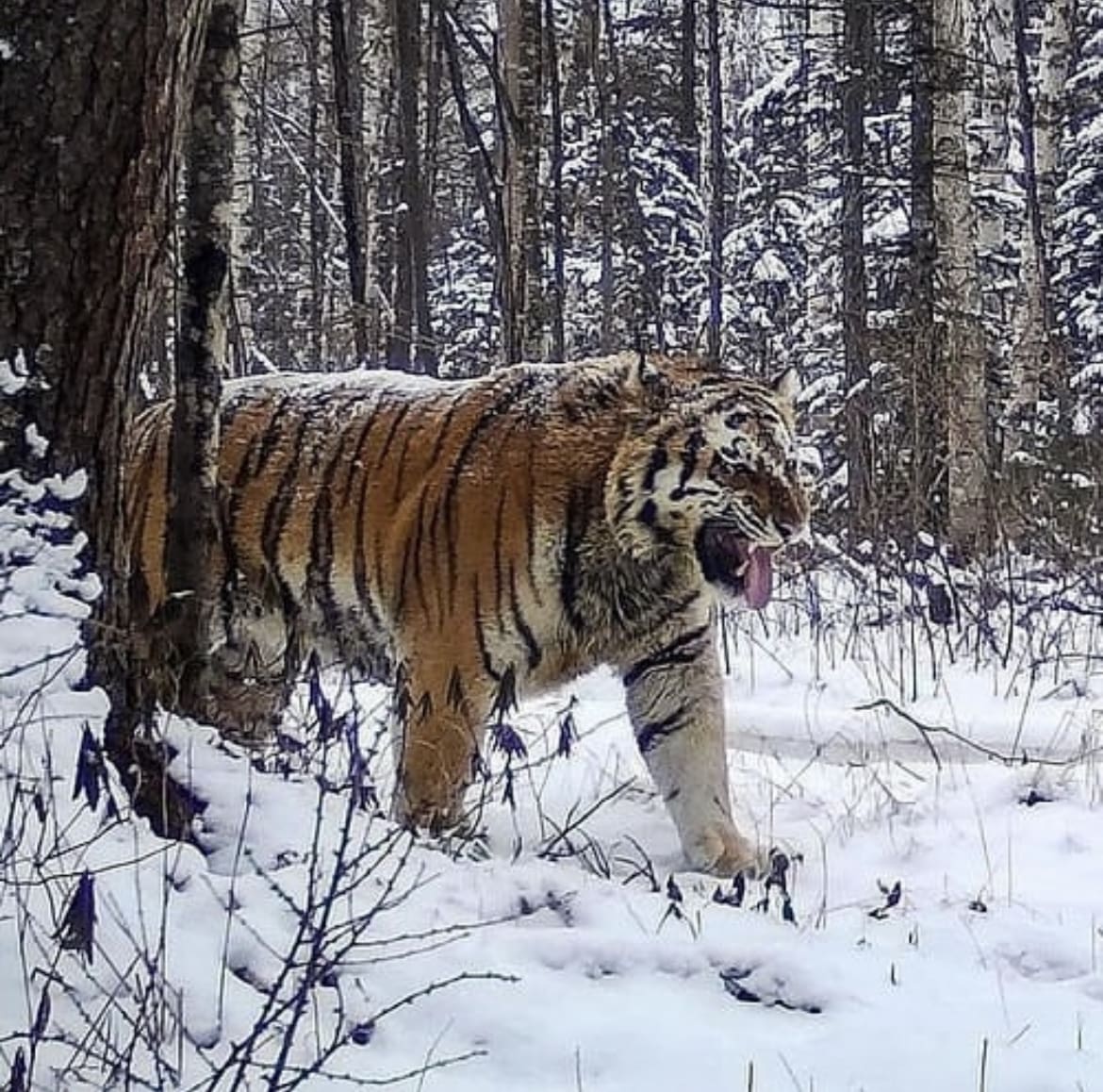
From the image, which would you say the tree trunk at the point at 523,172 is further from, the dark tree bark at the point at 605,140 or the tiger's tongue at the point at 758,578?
the tiger's tongue at the point at 758,578

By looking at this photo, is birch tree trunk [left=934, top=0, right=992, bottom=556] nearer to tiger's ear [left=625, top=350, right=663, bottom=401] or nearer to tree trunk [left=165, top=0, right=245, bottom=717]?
tiger's ear [left=625, top=350, right=663, bottom=401]

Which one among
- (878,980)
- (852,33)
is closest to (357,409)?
(878,980)

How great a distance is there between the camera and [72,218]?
3.24m

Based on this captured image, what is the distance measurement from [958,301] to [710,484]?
5.01m

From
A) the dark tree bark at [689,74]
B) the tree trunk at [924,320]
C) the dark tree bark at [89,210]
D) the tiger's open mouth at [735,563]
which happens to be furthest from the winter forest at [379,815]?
the dark tree bark at [689,74]

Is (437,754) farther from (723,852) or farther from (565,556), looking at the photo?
(723,852)

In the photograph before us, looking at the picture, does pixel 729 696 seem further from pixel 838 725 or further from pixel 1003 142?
pixel 1003 142

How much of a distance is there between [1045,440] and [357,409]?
8281mm

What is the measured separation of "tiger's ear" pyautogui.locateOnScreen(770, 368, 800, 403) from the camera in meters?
4.96

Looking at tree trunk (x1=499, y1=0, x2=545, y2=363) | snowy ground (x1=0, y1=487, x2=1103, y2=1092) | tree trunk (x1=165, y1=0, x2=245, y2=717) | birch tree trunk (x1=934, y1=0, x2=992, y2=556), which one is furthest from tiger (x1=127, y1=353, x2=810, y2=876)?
birch tree trunk (x1=934, y1=0, x2=992, y2=556)

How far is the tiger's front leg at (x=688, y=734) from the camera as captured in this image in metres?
4.62

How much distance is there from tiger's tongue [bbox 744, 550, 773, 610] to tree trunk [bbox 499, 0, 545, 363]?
3.85 meters

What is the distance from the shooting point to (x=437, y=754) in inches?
177

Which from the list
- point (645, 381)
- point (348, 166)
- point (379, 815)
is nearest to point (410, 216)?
point (348, 166)
